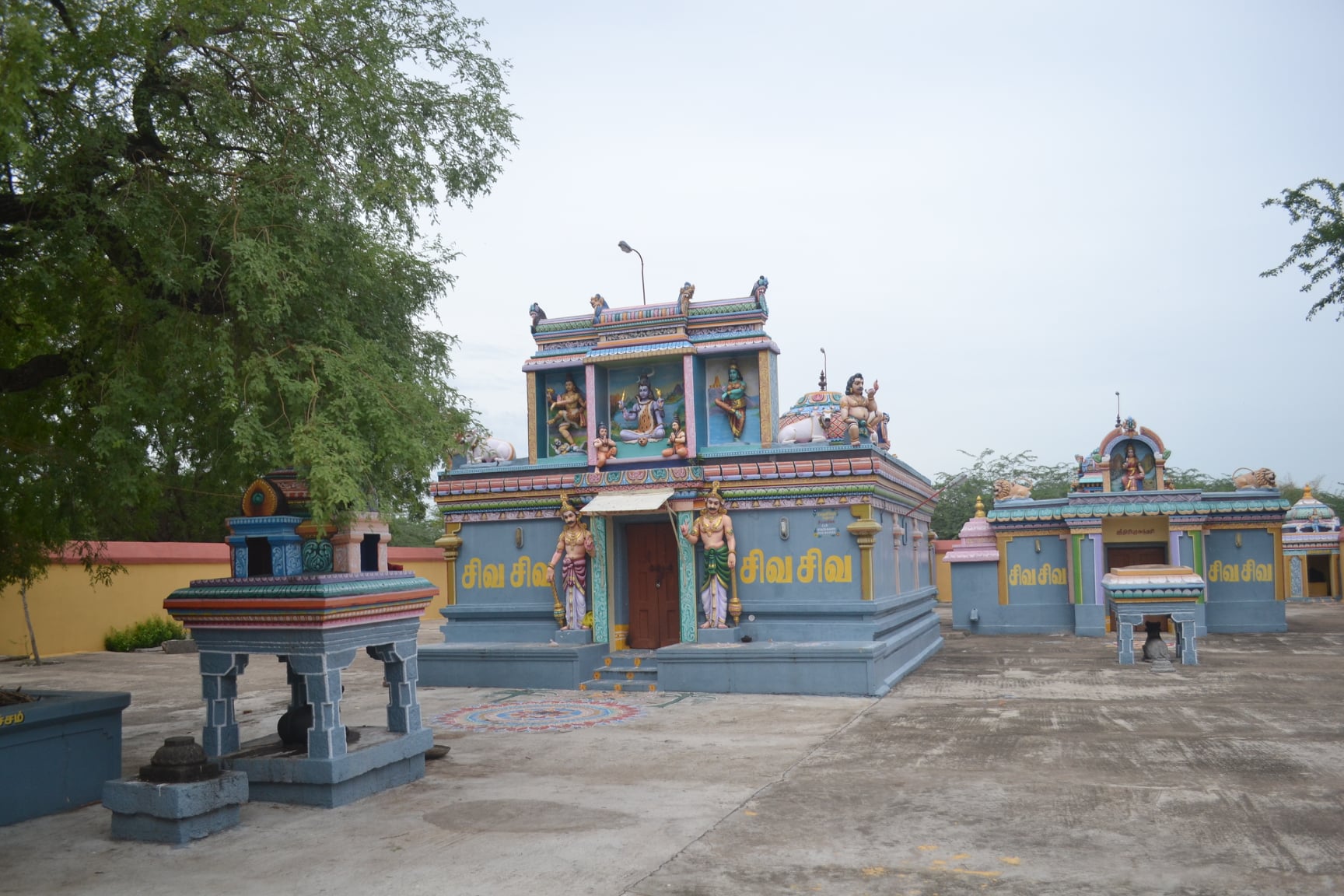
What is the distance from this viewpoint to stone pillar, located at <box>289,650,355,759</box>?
24.5 feet

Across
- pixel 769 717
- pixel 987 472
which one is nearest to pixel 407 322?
pixel 769 717

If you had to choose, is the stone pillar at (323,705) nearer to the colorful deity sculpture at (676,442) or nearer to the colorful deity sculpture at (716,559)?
the colorful deity sculpture at (716,559)

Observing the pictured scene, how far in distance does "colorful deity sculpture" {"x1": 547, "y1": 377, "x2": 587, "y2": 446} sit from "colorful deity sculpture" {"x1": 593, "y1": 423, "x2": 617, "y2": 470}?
0.69 m

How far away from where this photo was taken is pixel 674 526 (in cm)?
1452

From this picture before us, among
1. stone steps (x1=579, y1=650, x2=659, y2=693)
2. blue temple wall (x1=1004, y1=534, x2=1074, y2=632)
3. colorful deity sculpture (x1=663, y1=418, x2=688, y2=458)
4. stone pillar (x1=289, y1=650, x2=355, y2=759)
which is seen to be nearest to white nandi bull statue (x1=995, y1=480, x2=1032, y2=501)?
blue temple wall (x1=1004, y1=534, x2=1074, y2=632)

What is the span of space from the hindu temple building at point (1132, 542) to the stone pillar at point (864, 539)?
29.8ft

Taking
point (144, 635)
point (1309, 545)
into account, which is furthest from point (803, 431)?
point (1309, 545)

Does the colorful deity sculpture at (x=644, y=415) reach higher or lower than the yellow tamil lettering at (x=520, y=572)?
higher

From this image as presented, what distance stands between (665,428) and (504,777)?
7.20 meters

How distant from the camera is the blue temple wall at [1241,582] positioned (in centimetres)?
2078

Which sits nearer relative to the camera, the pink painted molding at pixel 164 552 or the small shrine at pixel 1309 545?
the pink painted molding at pixel 164 552

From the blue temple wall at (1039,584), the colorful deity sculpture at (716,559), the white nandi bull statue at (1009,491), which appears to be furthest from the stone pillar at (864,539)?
the white nandi bull statue at (1009,491)

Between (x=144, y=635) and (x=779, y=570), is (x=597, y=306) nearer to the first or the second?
(x=779, y=570)

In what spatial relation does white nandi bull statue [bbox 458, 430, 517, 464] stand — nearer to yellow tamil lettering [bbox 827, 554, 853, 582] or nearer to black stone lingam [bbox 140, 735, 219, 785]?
yellow tamil lettering [bbox 827, 554, 853, 582]
